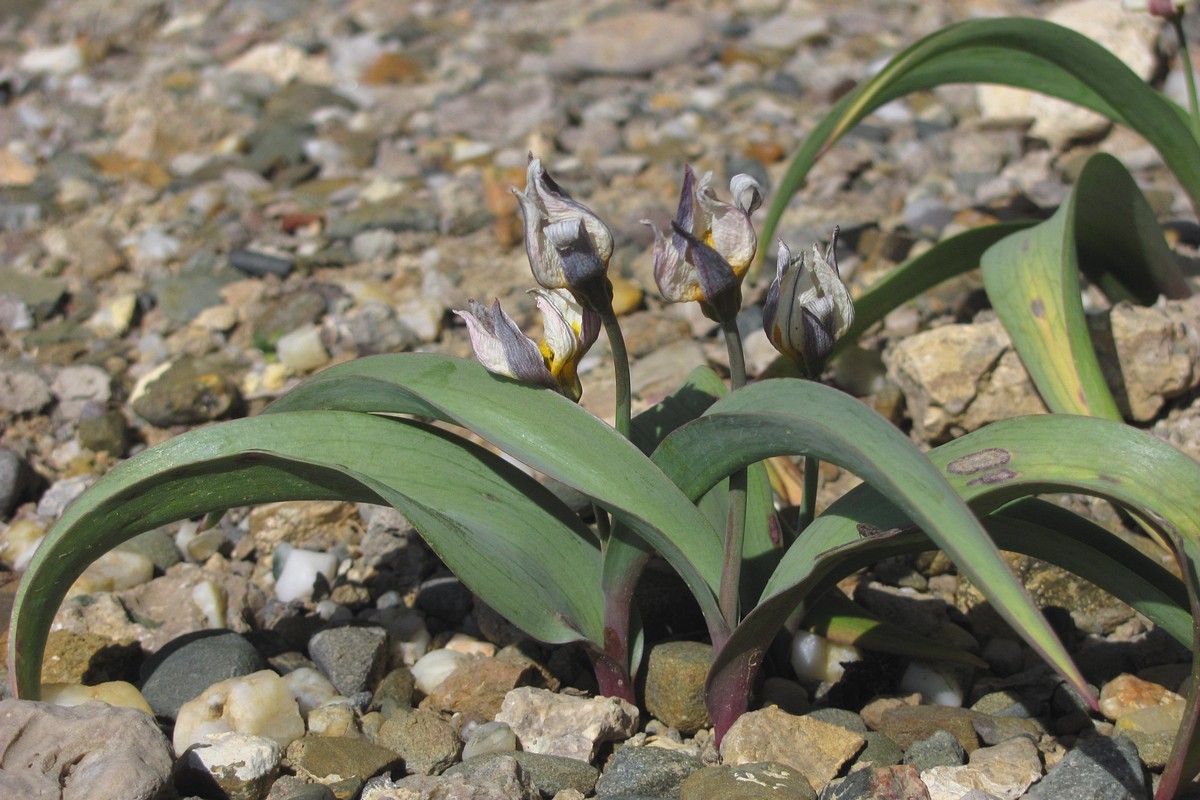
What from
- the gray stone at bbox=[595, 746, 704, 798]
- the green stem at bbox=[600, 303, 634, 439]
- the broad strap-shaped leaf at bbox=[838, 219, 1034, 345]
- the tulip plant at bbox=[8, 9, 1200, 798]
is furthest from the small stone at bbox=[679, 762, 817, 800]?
the broad strap-shaped leaf at bbox=[838, 219, 1034, 345]

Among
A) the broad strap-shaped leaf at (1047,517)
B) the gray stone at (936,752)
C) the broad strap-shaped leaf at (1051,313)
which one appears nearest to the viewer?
the broad strap-shaped leaf at (1047,517)

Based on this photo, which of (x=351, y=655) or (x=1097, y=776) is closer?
(x=1097, y=776)

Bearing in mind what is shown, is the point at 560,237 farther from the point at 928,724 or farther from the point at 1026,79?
the point at 1026,79

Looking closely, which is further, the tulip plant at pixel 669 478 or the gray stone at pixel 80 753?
the gray stone at pixel 80 753

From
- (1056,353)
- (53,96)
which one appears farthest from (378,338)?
(53,96)

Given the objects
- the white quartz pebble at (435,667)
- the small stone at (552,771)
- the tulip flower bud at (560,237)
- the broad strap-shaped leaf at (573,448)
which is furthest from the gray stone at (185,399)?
the tulip flower bud at (560,237)

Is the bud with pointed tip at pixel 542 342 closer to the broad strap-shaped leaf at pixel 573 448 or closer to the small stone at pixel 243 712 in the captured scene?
the broad strap-shaped leaf at pixel 573 448

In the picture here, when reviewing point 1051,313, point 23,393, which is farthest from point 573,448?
point 23,393
